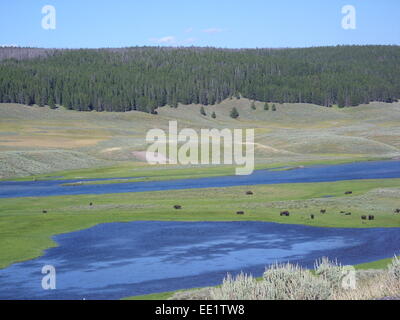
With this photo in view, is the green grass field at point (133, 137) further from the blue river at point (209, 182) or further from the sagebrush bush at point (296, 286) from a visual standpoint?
the sagebrush bush at point (296, 286)

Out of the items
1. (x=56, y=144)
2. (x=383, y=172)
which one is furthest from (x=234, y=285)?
(x=56, y=144)

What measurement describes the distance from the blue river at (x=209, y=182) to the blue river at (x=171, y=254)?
20.6 metres

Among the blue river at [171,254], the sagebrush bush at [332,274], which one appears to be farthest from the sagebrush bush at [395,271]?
the blue river at [171,254]

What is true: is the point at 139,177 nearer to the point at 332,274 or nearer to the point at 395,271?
the point at 332,274

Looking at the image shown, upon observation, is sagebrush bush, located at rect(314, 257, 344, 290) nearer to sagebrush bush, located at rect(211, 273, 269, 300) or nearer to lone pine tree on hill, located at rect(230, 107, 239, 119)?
sagebrush bush, located at rect(211, 273, 269, 300)

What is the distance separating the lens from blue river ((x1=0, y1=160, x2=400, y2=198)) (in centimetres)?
6475

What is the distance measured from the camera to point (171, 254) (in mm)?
35281

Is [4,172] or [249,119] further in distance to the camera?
[249,119]

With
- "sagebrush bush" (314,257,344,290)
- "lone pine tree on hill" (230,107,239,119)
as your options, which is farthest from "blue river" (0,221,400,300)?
"lone pine tree on hill" (230,107,239,119)

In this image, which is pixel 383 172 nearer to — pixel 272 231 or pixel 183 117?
pixel 272 231

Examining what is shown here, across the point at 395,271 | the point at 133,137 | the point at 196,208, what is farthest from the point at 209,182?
the point at 133,137

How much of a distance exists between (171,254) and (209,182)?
33.8 metres

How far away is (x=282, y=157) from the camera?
325ft
